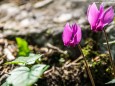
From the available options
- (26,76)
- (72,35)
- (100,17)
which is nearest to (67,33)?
(72,35)

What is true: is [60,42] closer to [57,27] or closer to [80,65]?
[57,27]

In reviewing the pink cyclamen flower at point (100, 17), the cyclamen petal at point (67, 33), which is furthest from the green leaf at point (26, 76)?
the pink cyclamen flower at point (100, 17)

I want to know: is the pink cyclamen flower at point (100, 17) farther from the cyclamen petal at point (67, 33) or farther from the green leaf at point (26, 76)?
the green leaf at point (26, 76)

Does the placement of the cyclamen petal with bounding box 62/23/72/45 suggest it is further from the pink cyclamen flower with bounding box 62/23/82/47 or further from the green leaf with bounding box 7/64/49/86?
the green leaf with bounding box 7/64/49/86

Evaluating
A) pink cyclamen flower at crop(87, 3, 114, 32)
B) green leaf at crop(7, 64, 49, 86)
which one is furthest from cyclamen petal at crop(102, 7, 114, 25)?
green leaf at crop(7, 64, 49, 86)

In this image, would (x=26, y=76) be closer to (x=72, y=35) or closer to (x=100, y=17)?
(x=72, y=35)

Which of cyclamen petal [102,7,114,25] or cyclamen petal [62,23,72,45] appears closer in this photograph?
cyclamen petal [102,7,114,25]

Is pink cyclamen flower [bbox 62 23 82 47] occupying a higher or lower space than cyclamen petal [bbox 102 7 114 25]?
lower
